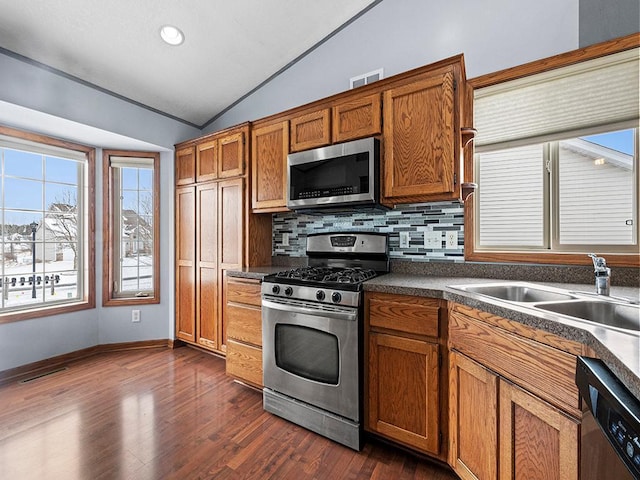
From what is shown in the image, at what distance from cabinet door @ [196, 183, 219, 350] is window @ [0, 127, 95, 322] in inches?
44.8

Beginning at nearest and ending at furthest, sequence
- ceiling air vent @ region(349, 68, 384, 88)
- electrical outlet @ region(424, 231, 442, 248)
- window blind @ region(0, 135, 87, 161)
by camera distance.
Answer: electrical outlet @ region(424, 231, 442, 248) < ceiling air vent @ region(349, 68, 384, 88) < window blind @ region(0, 135, 87, 161)

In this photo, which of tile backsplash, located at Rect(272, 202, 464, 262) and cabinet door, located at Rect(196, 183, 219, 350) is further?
cabinet door, located at Rect(196, 183, 219, 350)

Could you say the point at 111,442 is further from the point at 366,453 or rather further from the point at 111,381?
the point at 366,453

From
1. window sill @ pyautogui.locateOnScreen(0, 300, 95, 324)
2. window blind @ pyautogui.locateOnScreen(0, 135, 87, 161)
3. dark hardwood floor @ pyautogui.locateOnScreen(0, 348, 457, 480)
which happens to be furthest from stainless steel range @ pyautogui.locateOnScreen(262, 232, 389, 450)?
window blind @ pyautogui.locateOnScreen(0, 135, 87, 161)

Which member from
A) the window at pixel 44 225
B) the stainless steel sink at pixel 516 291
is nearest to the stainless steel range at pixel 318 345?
the stainless steel sink at pixel 516 291

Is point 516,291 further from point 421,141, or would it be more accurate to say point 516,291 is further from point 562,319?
point 421,141

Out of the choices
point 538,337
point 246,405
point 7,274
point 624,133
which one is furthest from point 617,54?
point 7,274

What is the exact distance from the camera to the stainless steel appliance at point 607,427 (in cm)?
56

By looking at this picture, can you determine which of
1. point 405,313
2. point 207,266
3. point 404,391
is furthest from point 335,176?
point 207,266

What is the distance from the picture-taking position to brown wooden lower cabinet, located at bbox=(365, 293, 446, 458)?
1.57 m

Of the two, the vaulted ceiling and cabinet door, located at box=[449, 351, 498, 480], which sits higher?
the vaulted ceiling

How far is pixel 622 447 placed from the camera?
59 centimetres

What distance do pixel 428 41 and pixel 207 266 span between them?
8.97 ft

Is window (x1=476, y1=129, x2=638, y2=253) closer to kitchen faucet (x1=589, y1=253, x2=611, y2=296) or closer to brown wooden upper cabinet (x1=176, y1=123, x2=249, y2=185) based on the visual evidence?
kitchen faucet (x1=589, y1=253, x2=611, y2=296)
